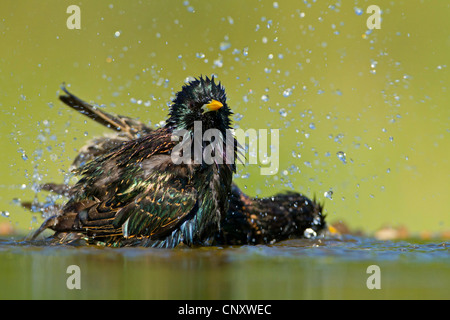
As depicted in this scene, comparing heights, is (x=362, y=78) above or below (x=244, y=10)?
below

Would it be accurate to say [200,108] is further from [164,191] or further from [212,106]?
[164,191]

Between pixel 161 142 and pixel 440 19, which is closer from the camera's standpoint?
pixel 161 142

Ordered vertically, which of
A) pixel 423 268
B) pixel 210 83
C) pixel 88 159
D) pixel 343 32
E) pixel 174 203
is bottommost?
pixel 423 268

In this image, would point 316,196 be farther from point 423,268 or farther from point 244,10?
point 244,10

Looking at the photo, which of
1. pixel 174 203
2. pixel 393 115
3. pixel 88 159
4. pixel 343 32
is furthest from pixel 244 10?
pixel 174 203

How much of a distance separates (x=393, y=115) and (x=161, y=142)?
5562 mm

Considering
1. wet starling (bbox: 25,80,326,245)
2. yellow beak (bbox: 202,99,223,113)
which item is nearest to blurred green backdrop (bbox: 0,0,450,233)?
wet starling (bbox: 25,80,326,245)

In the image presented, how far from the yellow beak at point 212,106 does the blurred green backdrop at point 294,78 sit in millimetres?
2470

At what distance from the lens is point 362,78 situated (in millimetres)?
10305

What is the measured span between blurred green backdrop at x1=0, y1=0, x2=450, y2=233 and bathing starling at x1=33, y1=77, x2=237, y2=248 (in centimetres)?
232

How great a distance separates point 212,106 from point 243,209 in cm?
129

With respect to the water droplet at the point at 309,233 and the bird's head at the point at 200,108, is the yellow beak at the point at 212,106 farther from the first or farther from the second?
the water droplet at the point at 309,233

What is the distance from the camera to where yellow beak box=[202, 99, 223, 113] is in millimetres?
5336

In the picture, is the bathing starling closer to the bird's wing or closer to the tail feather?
the bird's wing
